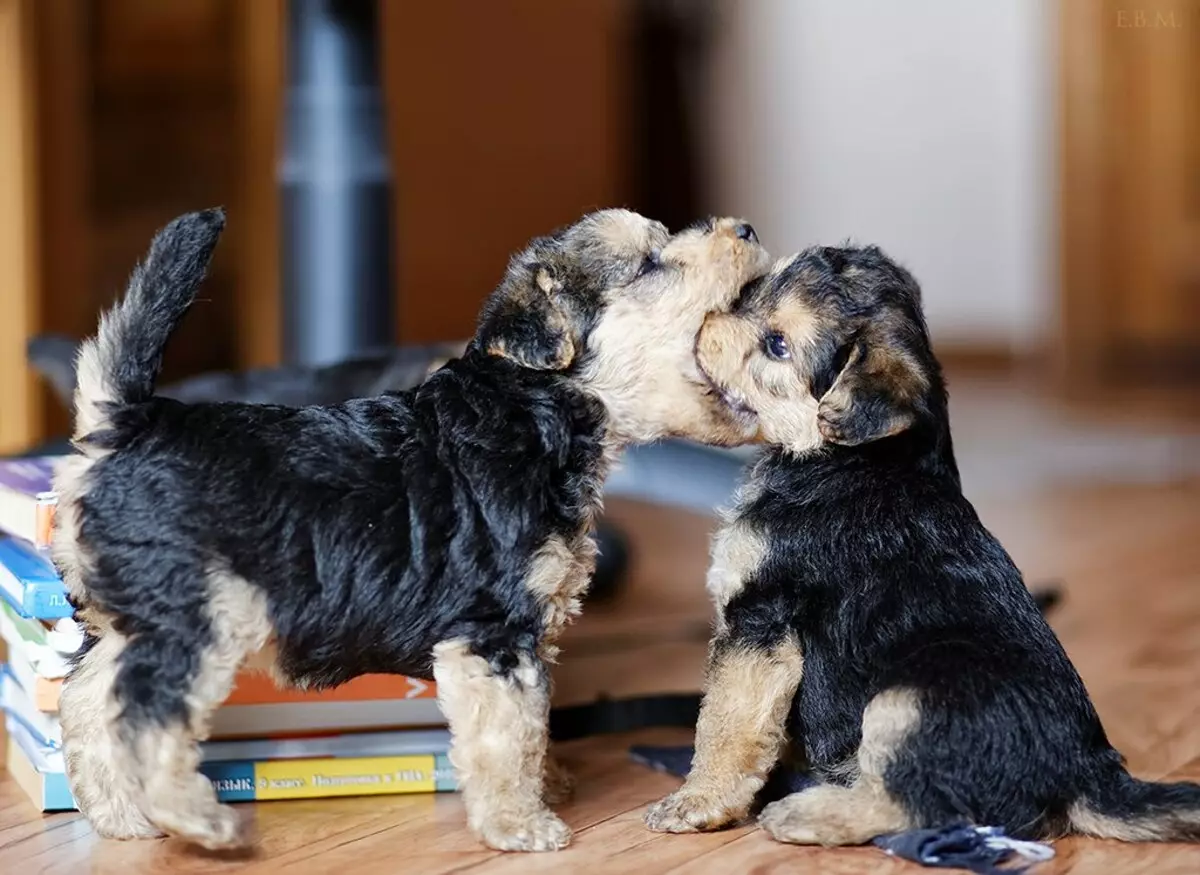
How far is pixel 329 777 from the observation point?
8.05 ft

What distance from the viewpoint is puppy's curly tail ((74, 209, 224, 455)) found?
1.99 meters

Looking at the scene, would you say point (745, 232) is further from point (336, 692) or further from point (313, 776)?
point (313, 776)

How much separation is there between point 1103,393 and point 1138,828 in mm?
6786

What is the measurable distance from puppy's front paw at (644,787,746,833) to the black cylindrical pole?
167cm

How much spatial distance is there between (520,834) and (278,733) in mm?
512

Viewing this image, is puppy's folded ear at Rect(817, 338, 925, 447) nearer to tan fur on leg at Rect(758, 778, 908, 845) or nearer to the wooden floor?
tan fur on leg at Rect(758, 778, 908, 845)

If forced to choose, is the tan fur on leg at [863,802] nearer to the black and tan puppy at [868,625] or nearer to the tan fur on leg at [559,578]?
the black and tan puppy at [868,625]

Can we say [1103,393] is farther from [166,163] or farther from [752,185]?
[166,163]

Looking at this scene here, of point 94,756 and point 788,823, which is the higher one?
point 94,756

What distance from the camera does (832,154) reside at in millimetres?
9406

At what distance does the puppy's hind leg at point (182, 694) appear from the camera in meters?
1.96

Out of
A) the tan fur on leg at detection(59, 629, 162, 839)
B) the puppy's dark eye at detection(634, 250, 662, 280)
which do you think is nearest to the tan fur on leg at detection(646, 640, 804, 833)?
the puppy's dark eye at detection(634, 250, 662, 280)

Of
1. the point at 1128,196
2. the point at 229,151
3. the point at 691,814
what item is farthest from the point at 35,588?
the point at 1128,196

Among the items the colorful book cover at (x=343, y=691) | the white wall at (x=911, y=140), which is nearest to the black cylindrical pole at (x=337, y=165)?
the colorful book cover at (x=343, y=691)
